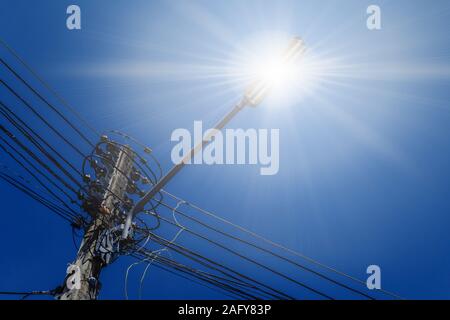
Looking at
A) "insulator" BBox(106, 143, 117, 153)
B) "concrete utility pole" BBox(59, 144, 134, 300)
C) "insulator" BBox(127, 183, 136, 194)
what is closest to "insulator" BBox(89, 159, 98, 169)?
"concrete utility pole" BBox(59, 144, 134, 300)

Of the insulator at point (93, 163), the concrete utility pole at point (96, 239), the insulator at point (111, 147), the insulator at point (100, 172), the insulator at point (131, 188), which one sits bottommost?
the concrete utility pole at point (96, 239)

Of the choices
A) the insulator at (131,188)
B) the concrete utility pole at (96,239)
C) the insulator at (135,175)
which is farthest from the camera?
the insulator at (135,175)

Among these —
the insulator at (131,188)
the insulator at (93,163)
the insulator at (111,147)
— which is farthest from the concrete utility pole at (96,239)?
the insulator at (93,163)

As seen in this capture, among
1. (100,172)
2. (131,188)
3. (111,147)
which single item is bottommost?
(131,188)

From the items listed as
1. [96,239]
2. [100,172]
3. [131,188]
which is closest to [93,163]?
[100,172]

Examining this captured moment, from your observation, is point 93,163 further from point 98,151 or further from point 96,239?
point 96,239

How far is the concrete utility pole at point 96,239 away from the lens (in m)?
5.57

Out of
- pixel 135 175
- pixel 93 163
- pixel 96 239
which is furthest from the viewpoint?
pixel 135 175

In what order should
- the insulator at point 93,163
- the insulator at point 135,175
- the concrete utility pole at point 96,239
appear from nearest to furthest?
1. the concrete utility pole at point 96,239
2. the insulator at point 93,163
3. the insulator at point 135,175

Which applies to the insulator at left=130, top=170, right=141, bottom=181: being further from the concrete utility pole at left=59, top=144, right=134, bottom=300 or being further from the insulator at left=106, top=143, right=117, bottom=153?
the insulator at left=106, top=143, right=117, bottom=153

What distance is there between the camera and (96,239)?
6.31 m

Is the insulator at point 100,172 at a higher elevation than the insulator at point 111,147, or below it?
below

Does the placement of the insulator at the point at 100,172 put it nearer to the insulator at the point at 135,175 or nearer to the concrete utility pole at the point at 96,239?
the concrete utility pole at the point at 96,239
